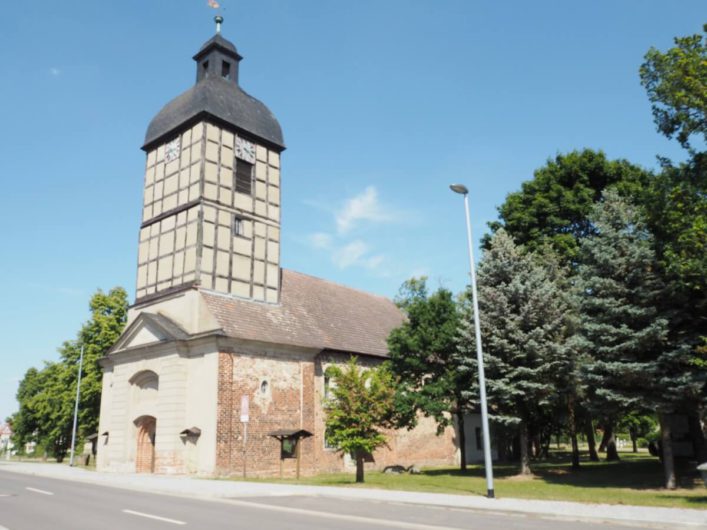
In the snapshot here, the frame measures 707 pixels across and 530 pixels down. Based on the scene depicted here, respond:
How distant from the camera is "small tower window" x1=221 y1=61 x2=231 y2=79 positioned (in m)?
30.5

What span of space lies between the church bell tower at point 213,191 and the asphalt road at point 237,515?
1371cm

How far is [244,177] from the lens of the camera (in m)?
29.3

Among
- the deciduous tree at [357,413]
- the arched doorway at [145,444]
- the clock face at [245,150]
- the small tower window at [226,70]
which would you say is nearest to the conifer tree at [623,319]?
the deciduous tree at [357,413]

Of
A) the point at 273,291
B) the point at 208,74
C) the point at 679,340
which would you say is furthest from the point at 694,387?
the point at 208,74

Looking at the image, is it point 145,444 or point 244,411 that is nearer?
point 244,411

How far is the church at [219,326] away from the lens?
78.9ft

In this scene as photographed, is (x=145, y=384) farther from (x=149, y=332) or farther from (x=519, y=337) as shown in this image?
(x=519, y=337)

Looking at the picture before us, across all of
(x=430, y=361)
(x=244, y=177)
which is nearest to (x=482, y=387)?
(x=430, y=361)

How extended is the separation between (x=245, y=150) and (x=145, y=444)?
50.8 feet

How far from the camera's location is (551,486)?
57.7 ft

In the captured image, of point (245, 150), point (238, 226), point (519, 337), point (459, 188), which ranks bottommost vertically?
point (519, 337)

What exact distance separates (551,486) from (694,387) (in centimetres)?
529

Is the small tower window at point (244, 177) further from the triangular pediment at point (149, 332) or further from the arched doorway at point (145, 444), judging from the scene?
the arched doorway at point (145, 444)

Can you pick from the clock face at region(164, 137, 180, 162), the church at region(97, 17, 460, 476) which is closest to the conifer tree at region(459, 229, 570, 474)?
the church at region(97, 17, 460, 476)
